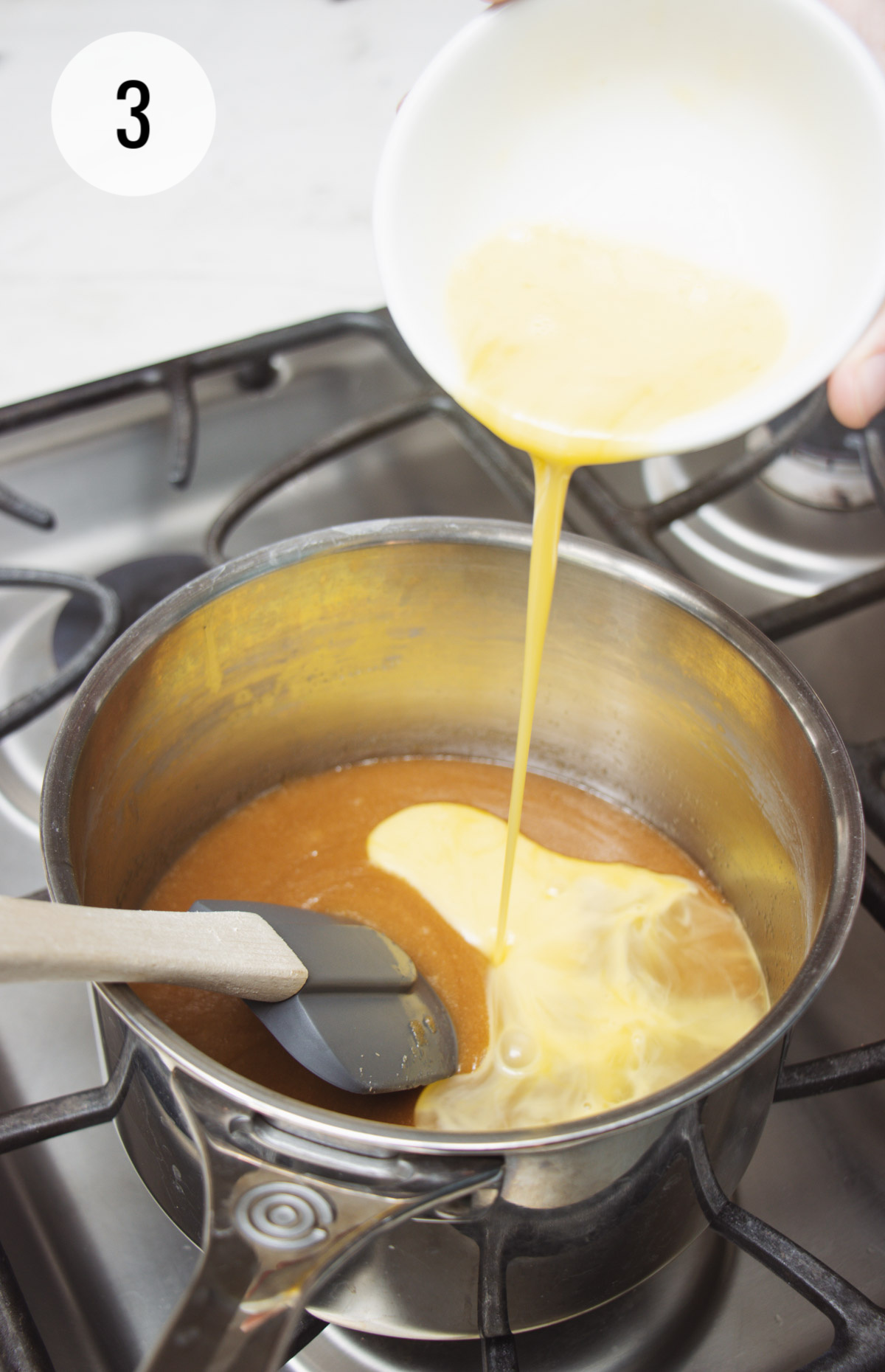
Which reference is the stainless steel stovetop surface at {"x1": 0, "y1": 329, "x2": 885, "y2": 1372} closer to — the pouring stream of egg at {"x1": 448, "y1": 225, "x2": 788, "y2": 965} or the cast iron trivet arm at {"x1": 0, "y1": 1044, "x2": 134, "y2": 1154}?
Answer: the cast iron trivet arm at {"x1": 0, "y1": 1044, "x2": 134, "y2": 1154}

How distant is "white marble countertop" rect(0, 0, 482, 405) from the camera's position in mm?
Result: 1336

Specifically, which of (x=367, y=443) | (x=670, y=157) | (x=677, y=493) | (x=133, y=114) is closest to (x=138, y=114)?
(x=133, y=114)

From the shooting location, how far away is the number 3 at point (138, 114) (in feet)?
4.98

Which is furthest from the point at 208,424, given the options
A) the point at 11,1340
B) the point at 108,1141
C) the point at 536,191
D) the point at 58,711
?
the point at 11,1340

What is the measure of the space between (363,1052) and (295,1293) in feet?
0.84

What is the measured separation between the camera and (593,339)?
2.25 feet

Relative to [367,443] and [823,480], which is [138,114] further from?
[823,480]

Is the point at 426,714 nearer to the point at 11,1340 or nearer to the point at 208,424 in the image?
the point at 208,424

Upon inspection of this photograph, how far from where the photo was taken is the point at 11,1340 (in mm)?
642

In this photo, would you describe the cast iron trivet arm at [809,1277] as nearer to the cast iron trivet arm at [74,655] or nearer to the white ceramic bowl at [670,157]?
the white ceramic bowl at [670,157]

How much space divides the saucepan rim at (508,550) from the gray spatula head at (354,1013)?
11cm

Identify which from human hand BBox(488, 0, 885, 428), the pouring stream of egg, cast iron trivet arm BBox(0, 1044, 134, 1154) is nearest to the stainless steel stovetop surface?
cast iron trivet arm BBox(0, 1044, 134, 1154)

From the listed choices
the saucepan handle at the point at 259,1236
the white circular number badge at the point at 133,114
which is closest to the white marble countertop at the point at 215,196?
the white circular number badge at the point at 133,114

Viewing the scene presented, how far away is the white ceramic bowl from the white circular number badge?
935 millimetres
